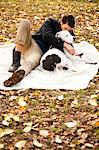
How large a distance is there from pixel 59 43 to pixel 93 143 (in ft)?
8.65

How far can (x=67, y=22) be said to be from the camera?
266 inches

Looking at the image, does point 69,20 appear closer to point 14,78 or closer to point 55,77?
point 55,77

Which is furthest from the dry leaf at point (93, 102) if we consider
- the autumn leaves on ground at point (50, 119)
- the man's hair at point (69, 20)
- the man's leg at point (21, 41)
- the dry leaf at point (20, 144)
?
the man's hair at point (69, 20)

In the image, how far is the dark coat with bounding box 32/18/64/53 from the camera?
6.65 meters

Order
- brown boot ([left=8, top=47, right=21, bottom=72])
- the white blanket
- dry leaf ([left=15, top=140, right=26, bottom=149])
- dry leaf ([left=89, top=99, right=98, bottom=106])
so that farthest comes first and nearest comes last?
brown boot ([left=8, top=47, right=21, bottom=72])
the white blanket
dry leaf ([left=89, top=99, right=98, bottom=106])
dry leaf ([left=15, top=140, right=26, bottom=149])

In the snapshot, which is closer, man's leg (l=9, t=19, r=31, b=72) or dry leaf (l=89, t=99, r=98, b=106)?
dry leaf (l=89, t=99, r=98, b=106)

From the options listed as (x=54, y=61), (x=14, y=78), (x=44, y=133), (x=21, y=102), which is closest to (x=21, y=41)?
(x=54, y=61)

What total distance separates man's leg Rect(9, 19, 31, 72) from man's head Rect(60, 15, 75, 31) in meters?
0.63

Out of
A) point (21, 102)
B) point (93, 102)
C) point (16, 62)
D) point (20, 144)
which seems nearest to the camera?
point (20, 144)

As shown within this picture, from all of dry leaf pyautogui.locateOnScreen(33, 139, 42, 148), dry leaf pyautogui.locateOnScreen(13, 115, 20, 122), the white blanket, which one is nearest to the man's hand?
the white blanket

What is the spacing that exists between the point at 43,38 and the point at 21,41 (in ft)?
1.50

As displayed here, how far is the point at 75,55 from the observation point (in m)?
6.93

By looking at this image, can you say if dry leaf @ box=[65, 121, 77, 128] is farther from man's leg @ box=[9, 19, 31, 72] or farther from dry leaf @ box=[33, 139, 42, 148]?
man's leg @ box=[9, 19, 31, 72]

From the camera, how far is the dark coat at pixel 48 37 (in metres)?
6.65
